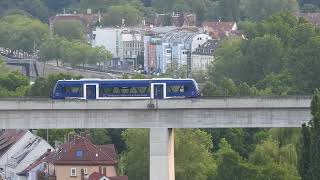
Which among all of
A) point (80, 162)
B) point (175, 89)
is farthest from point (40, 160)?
point (175, 89)

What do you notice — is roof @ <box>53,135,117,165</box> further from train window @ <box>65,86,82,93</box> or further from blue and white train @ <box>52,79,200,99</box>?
blue and white train @ <box>52,79,200,99</box>

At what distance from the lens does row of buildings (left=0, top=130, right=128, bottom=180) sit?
97688mm

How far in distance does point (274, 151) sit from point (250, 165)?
16.8 feet

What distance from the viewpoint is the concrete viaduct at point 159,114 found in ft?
258

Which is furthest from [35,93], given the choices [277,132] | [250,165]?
[250,165]

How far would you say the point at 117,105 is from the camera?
79.1 meters

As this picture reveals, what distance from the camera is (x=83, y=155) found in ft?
323

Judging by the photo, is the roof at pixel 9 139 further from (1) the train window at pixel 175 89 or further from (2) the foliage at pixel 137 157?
(1) the train window at pixel 175 89

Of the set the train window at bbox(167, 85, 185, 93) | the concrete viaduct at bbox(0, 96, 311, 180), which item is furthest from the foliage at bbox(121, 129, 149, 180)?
the concrete viaduct at bbox(0, 96, 311, 180)

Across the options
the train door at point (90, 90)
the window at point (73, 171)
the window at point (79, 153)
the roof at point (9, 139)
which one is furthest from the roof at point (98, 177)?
the roof at point (9, 139)

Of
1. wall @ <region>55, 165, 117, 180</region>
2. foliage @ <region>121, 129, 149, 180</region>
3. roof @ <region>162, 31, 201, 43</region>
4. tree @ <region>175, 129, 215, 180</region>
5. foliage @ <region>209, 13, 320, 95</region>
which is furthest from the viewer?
roof @ <region>162, 31, 201, 43</region>

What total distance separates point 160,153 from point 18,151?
33089 millimetres

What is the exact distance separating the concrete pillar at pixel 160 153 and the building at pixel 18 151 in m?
26.0

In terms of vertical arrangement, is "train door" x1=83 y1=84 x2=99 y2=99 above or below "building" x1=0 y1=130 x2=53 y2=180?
above
